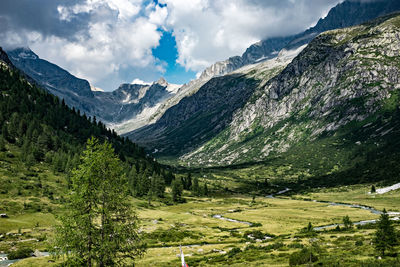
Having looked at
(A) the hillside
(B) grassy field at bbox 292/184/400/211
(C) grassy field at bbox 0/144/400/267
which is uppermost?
(A) the hillside

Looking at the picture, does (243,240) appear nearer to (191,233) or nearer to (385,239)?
(191,233)

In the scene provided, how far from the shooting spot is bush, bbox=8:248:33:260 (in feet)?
142

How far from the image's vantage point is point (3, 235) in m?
54.4

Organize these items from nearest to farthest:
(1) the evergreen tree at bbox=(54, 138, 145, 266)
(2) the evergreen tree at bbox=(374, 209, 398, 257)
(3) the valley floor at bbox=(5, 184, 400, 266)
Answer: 1. (1) the evergreen tree at bbox=(54, 138, 145, 266)
2. (2) the evergreen tree at bbox=(374, 209, 398, 257)
3. (3) the valley floor at bbox=(5, 184, 400, 266)

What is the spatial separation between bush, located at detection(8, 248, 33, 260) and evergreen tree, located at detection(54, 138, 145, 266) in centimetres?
2885

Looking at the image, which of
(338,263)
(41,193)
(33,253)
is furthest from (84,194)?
(41,193)

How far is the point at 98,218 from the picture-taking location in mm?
24375

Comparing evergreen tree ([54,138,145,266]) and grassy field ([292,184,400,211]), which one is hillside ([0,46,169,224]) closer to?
evergreen tree ([54,138,145,266])

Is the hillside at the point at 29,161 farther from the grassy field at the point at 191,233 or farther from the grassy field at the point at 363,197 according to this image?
the grassy field at the point at 363,197

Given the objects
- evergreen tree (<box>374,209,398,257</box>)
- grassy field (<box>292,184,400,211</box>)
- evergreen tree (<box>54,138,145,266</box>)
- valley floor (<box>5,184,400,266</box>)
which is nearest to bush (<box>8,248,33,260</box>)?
valley floor (<box>5,184,400,266</box>)

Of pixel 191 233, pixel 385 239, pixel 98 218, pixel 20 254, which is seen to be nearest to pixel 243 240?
pixel 191 233

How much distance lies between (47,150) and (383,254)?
164682 millimetres

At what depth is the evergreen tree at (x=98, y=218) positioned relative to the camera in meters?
22.4

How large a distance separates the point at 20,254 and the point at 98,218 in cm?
3123
